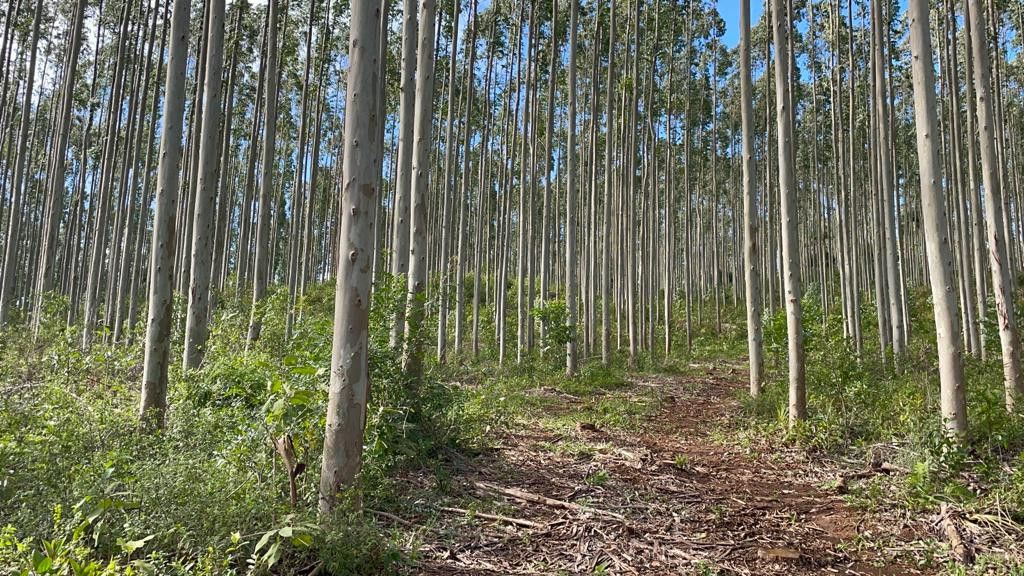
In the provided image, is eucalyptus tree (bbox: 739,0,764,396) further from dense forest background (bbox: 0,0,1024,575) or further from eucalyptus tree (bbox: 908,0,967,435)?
eucalyptus tree (bbox: 908,0,967,435)

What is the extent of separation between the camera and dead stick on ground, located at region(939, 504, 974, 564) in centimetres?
355

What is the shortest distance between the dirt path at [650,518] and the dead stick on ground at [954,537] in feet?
0.46

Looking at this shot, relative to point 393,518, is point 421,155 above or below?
above

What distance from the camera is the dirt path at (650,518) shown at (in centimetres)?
363

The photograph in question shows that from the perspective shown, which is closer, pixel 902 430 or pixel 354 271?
pixel 354 271

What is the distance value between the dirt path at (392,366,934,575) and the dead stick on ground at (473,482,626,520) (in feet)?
0.04

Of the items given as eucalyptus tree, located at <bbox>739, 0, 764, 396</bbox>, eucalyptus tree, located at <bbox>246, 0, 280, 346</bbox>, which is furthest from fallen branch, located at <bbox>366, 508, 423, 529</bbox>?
eucalyptus tree, located at <bbox>246, 0, 280, 346</bbox>

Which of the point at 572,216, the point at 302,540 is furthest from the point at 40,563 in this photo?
the point at 572,216

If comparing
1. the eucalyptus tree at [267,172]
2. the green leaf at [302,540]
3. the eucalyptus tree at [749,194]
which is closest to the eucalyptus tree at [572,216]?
the eucalyptus tree at [749,194]

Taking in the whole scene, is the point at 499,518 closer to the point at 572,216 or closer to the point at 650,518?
the point at 650,518

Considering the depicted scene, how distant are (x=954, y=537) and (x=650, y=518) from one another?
6.33ft

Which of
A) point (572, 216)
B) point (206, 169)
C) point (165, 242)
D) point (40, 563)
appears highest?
point (572, 216)

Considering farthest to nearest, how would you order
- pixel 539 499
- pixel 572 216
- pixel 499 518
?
pixel 572 216
pixel 539 499
pixel 499 518

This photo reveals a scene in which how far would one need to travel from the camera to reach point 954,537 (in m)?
3.75
